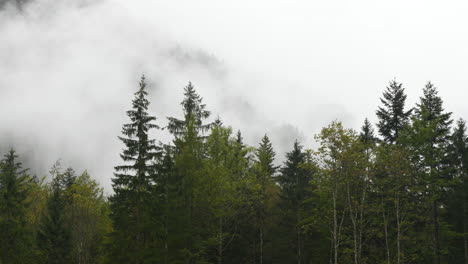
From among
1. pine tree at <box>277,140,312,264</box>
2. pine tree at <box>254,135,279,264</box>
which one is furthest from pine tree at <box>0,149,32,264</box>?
pine tree at <box>277,140,312,264</box>

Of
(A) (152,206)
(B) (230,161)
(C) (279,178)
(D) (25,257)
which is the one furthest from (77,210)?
(C) (279,178)

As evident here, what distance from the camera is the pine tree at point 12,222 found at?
1497 inches

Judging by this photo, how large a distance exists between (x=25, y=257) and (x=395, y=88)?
40616 millimetres

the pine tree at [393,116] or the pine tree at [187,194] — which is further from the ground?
the pine tree at [393,116]

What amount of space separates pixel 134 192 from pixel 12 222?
16.6m

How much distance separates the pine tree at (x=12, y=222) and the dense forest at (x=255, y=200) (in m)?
0.10

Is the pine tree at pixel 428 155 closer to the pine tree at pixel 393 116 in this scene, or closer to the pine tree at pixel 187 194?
the pine tree at pixel 393 116

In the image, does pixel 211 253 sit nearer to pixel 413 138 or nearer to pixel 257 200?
pixel 257 200

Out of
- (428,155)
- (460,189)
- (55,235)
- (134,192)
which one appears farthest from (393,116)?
(55,235)

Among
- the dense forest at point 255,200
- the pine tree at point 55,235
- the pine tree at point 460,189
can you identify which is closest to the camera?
the dense forest at point 255,200

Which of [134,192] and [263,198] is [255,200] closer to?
[263,198]

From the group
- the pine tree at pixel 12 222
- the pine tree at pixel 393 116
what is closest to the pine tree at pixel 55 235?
the pine tree at pixel 12 222

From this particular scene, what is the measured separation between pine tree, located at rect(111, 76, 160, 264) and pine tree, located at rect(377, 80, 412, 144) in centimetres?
2033

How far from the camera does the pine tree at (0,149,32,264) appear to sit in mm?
38031
